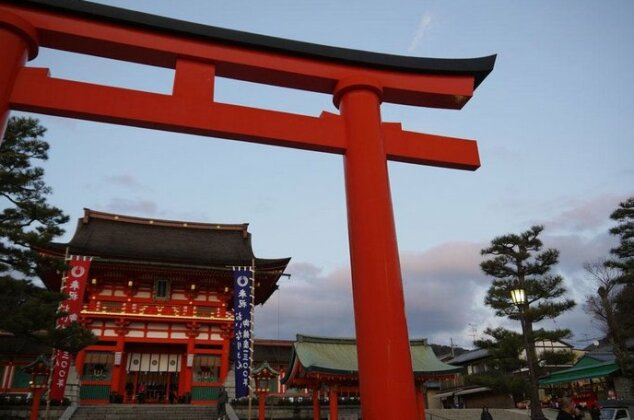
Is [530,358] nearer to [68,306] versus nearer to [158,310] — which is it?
[158,310]

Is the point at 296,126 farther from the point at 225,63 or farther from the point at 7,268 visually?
the point at 7,268

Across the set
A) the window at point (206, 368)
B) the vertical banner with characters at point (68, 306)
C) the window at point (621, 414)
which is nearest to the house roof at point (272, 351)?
the window at point (206, 368)

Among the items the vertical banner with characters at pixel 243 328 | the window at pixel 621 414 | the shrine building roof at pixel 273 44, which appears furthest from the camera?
the vertical banner with characters at pixel 243 328

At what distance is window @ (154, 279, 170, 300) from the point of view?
2233 centimetres

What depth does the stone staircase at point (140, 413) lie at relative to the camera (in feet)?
56.7

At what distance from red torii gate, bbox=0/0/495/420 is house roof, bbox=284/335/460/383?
11965mm

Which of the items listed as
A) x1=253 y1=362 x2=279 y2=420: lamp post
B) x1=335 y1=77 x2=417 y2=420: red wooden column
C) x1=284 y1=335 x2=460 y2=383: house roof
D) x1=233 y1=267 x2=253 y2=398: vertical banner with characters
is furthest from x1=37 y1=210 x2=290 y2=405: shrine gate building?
x1=335 y1=77 x2=417 y2=420: red wooden column

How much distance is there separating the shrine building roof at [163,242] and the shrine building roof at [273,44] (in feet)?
55.8

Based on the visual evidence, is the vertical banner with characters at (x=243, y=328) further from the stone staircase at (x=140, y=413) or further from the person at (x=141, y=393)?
the person at (x=141, y=393)

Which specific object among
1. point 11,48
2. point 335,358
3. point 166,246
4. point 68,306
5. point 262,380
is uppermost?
point 166,246

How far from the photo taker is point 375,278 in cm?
491

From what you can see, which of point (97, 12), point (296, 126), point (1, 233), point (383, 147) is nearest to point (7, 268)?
point (1, 233)

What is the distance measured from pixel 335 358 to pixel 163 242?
12951 mm

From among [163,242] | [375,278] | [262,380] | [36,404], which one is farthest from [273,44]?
[163,242]
